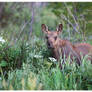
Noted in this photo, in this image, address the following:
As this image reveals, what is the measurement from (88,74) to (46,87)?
2.74 feet

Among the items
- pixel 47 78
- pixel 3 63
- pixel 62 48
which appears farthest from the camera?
pixel 62 48

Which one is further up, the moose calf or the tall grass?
the moose calf

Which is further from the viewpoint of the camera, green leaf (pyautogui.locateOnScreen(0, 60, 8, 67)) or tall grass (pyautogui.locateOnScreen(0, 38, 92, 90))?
green leaf (pyautogui.locateOnScreen(0, 60, 8, 67))

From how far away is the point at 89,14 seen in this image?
28.4ft

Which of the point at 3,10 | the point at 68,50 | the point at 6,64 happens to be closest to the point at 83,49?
the point at 68,50

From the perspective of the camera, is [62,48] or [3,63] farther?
[62,48]

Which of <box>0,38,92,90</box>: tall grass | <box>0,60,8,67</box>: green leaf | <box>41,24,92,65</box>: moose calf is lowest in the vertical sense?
<box>0,38,92,90</box>: tall grass

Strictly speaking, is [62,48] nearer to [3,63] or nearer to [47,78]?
[3,63]

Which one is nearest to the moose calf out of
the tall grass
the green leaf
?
the tall grass

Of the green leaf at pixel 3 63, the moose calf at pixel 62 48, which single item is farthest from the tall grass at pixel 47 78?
the moose calf at pixel 62 48

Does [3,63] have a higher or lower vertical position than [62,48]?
lower

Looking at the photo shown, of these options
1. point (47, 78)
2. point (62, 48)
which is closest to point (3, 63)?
point (47, 78)

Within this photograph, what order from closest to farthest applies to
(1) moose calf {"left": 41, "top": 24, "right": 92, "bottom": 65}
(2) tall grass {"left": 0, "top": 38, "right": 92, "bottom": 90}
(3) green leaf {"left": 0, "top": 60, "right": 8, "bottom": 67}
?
(2) tall grass {"left": 0, "top": 38, "right": 92, "bottom": 90} < (3) green leaf {"left": 0, "top": 60, "right": 8, "bottom": 67} < (1) moose calf {"left": 41, "top": 24, "right": 92, "bottom": 65}

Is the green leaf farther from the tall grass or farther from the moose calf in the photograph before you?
the moose calf
